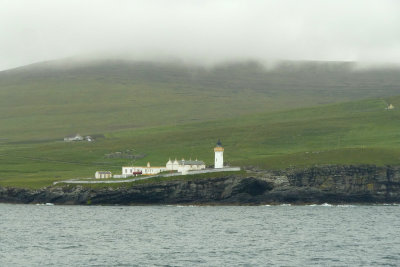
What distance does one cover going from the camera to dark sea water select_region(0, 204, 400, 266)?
269ft

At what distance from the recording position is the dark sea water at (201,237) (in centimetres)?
8212

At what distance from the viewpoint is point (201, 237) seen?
98938 mm

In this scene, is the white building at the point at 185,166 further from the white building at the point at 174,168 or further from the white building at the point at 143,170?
the white building at the point at 143,170

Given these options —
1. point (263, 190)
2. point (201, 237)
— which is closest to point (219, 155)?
point (263, 190)

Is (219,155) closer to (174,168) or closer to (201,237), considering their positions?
(174,168)

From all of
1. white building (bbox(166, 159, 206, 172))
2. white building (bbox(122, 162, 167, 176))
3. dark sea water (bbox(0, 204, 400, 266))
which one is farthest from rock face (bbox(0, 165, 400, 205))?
white building (bbox(122, 162, 167, 176))

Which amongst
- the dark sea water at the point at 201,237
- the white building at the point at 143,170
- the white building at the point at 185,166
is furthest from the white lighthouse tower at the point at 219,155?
the dark sea water at the point at 201,237

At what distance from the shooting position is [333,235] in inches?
3999

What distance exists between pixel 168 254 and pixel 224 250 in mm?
6467

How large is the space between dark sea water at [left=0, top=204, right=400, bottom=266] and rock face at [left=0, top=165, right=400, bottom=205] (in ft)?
40.5

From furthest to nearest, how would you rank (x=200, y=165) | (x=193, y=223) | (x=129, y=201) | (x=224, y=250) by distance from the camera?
(x=200, y=165) < (x=129, y=201) < (x=193, y=223) < (x=224, y=250)

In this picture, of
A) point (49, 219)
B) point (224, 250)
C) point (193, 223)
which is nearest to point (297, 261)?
point (224, 250)

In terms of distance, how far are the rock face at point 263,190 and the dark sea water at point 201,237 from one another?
12.4m

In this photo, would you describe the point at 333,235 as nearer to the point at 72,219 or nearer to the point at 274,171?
the point at 72,219
